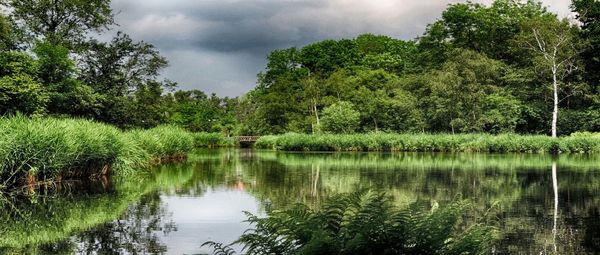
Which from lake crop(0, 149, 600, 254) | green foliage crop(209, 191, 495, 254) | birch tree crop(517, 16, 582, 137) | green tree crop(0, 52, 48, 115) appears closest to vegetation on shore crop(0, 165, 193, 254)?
lake crop(0, 149, 600, 254)

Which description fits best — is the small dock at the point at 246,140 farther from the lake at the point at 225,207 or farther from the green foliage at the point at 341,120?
the lake at the point at 225,207

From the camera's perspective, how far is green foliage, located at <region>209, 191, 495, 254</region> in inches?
151

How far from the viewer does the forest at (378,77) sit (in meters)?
28.1

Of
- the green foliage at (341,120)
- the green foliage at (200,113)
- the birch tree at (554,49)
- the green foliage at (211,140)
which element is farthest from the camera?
the green foliage at (200,113)

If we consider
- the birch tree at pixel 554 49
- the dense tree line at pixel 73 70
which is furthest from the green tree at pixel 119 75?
the birch tree at pixel 554 49

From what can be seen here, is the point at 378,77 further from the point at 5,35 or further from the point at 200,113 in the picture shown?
the point at 5,35

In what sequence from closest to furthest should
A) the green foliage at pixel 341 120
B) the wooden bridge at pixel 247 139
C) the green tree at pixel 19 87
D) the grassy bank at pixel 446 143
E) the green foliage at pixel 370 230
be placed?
the green foliage at pixel 370 230 → the green tree at pixel 19 87 → the grassy bank at pixel 446 143 → the green foliage at pixel 341 120 → the wooden bridge at pixel 247 139

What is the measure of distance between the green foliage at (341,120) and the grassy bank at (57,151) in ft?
96.1

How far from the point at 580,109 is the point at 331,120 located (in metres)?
20.3

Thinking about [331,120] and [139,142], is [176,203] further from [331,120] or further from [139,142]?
[331,120]

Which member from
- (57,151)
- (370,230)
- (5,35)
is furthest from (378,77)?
(370,230)

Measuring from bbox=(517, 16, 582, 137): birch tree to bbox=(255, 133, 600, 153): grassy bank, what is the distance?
603 centimetres

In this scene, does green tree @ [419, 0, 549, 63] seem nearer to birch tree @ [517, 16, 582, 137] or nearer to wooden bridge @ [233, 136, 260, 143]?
Answer: birch tree @ [517, 16, 582, 137]

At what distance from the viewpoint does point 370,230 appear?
3820 millimetres
